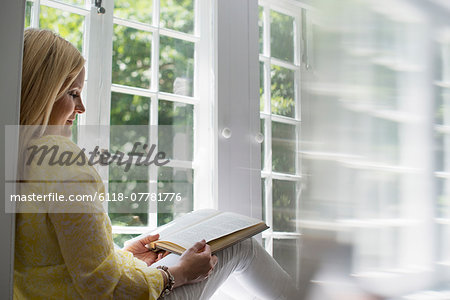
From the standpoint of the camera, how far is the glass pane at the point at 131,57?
1.54 m

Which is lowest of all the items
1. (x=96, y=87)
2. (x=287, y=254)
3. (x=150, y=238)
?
(x=287, y=254)

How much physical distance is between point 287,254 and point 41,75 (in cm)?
Result: 104

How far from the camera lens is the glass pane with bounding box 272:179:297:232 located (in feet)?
5.65

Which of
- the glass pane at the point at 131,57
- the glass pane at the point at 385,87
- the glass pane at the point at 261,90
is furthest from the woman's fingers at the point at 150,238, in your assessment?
the glass pane at the point at 261,90

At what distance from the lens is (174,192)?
5.40ft

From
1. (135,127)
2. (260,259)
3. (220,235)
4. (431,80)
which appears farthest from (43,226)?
(431,80)

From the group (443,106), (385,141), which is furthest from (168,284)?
(443,106)

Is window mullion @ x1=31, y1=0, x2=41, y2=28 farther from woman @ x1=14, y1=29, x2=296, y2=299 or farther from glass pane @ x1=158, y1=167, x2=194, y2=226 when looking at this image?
glass pane @ x1=158, y1=167, x2=194, y2=226

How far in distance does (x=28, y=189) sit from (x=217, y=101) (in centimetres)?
94

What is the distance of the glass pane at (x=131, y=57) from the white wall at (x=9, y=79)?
691 millimetres

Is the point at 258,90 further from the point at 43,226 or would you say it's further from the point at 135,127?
the point at 43,226

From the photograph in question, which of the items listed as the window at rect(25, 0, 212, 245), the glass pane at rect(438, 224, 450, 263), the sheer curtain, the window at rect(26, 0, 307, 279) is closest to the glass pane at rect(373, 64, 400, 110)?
the sheer curtain

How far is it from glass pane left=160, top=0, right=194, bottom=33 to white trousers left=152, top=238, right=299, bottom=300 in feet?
2.88

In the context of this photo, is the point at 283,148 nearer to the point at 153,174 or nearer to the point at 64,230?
the point at 153,174
